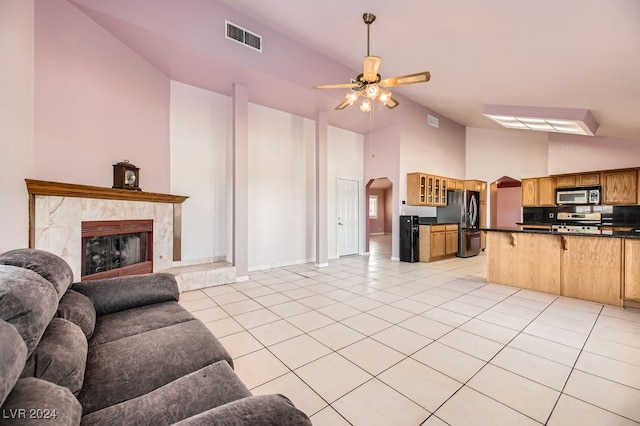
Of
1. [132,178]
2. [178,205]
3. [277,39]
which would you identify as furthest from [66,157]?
[277,39]

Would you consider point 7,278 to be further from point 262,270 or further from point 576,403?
point 262,270

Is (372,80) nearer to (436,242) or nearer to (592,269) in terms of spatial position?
(592,269)

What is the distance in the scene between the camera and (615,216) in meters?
5.96

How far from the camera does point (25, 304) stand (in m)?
0.96

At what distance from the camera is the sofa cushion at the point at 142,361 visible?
44.7 inches

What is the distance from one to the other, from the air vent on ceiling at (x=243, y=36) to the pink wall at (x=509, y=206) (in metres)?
10.2

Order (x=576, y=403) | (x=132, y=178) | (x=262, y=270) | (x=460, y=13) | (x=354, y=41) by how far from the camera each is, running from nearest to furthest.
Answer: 1. (x=576, y=403)
2. (x=460, y=13)
3. (x=132, y=178)
4. (x=354, y=41)
5. (x=262, y=270)

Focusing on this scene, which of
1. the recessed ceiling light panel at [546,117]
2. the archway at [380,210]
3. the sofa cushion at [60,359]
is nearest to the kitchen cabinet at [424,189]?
the recessed ceiling light panel at [546,117]

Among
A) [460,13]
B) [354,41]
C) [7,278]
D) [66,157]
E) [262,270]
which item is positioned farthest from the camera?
[262,270]

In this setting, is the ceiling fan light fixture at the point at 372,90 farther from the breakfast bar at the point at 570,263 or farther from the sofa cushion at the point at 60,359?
the sofa cushion at the point at 60,359

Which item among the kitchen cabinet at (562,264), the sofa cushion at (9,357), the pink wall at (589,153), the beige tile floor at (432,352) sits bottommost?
the beige tile floor at (432,352)

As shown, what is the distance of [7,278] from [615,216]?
9243mm

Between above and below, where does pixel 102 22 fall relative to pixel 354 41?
below

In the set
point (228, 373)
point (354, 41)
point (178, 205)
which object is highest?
point (354, 41)
